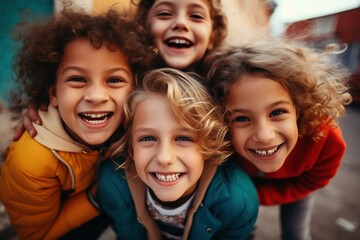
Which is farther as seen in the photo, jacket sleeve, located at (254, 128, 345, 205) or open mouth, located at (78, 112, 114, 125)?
jacket sleeve, located at (254, 128, 345, 205)

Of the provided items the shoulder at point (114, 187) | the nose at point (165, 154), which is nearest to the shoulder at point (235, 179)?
the nose at point (165, 154)

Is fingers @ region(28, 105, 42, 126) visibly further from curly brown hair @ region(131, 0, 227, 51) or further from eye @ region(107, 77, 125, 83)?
curly brown hair @ region(131, 0, 227, 51)

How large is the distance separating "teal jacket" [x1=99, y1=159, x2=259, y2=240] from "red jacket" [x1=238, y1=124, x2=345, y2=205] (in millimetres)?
141

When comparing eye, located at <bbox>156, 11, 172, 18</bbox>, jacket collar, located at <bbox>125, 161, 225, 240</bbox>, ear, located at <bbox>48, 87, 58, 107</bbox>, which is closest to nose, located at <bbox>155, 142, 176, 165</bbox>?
jacket collar, located at <bbox>125, 161, 225, 240</bbox>

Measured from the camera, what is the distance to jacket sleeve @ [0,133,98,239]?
0.87 metres

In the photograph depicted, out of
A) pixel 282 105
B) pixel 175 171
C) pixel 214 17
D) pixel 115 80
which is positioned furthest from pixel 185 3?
pixel 175 171

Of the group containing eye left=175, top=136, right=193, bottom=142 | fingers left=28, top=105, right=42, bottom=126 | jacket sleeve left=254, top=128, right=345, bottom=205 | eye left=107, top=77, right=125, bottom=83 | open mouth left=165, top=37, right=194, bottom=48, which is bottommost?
jacket sleeve left=254, top=128, right=345, bottom=205

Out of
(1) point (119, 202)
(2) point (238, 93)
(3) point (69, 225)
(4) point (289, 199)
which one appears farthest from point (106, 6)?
(4) point (289, 199)

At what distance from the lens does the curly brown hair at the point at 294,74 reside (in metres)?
0.84

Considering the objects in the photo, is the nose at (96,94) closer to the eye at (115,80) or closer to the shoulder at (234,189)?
the eye at (115,80)

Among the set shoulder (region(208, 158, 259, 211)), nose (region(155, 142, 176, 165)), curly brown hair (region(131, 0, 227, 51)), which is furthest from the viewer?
curly brown hair (region(131, 0, 227, 51))

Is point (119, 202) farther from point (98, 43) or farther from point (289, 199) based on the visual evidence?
point (289, 199)

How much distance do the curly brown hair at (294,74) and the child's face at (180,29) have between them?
0.09m

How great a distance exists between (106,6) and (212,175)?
0.76 m
